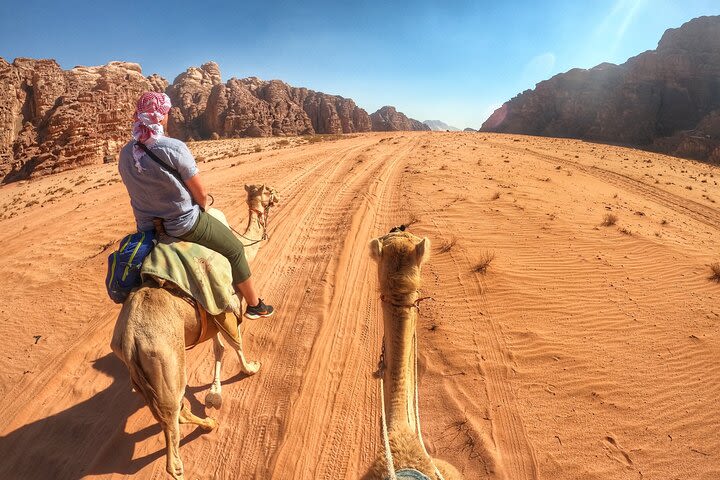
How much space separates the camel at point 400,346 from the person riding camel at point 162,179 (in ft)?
6.24

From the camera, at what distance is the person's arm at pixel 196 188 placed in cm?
303

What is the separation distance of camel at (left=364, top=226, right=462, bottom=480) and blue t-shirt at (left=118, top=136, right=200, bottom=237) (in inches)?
74.6

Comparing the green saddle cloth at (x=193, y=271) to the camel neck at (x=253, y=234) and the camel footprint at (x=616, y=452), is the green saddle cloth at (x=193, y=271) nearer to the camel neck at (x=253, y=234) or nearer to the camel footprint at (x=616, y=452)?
the camel neck at (x=253, y=234)

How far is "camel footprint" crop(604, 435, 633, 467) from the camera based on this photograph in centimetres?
347

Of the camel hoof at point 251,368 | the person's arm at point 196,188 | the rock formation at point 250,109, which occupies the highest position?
the rock formation at point 250,109

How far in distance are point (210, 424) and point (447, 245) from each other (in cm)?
562

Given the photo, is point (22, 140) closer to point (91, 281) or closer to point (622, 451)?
point (91, 281)

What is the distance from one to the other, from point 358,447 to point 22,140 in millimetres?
41681

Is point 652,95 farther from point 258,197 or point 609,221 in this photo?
point 258,197

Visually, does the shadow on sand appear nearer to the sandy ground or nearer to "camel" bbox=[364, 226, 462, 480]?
the sandy ground

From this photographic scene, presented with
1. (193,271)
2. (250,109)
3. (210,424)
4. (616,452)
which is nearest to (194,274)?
(193,271)

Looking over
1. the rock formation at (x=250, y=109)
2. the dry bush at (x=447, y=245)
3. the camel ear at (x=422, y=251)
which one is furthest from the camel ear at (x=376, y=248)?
the rock formation at (x=250, y=109)

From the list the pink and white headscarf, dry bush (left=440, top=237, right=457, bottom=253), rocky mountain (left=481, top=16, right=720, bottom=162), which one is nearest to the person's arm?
the pink and white headscarf

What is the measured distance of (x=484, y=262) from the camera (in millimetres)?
6832
